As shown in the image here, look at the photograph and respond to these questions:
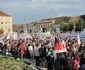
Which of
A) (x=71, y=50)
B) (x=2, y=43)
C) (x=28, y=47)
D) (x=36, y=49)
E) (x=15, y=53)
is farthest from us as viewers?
(x=2, y=43)

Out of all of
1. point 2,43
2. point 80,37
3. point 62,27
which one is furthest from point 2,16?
point 80,37

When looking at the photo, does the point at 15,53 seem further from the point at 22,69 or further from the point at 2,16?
the point at 2,16

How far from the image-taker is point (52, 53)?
1473 cm

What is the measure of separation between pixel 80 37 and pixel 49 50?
3.85m

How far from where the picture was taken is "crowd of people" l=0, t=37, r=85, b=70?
476 inches

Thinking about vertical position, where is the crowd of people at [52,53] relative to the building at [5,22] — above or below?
below

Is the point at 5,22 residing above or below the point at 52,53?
above

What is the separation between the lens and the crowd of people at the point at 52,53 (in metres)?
12.1

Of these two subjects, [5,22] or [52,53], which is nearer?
[52,53]

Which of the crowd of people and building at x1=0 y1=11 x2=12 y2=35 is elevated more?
building at x1=0 y1=11 x2=12 y2=35

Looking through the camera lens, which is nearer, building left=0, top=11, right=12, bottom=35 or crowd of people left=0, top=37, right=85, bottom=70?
crowd of people left=0, top=37, right=85, bottom=70

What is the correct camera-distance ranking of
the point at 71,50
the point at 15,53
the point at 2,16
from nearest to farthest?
the point at 71,50 → the point at 15,53 → the point at 2,16

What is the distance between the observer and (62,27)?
141125mm

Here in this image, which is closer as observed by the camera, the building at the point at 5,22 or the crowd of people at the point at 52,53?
the crowd of people at the point at 52,53
